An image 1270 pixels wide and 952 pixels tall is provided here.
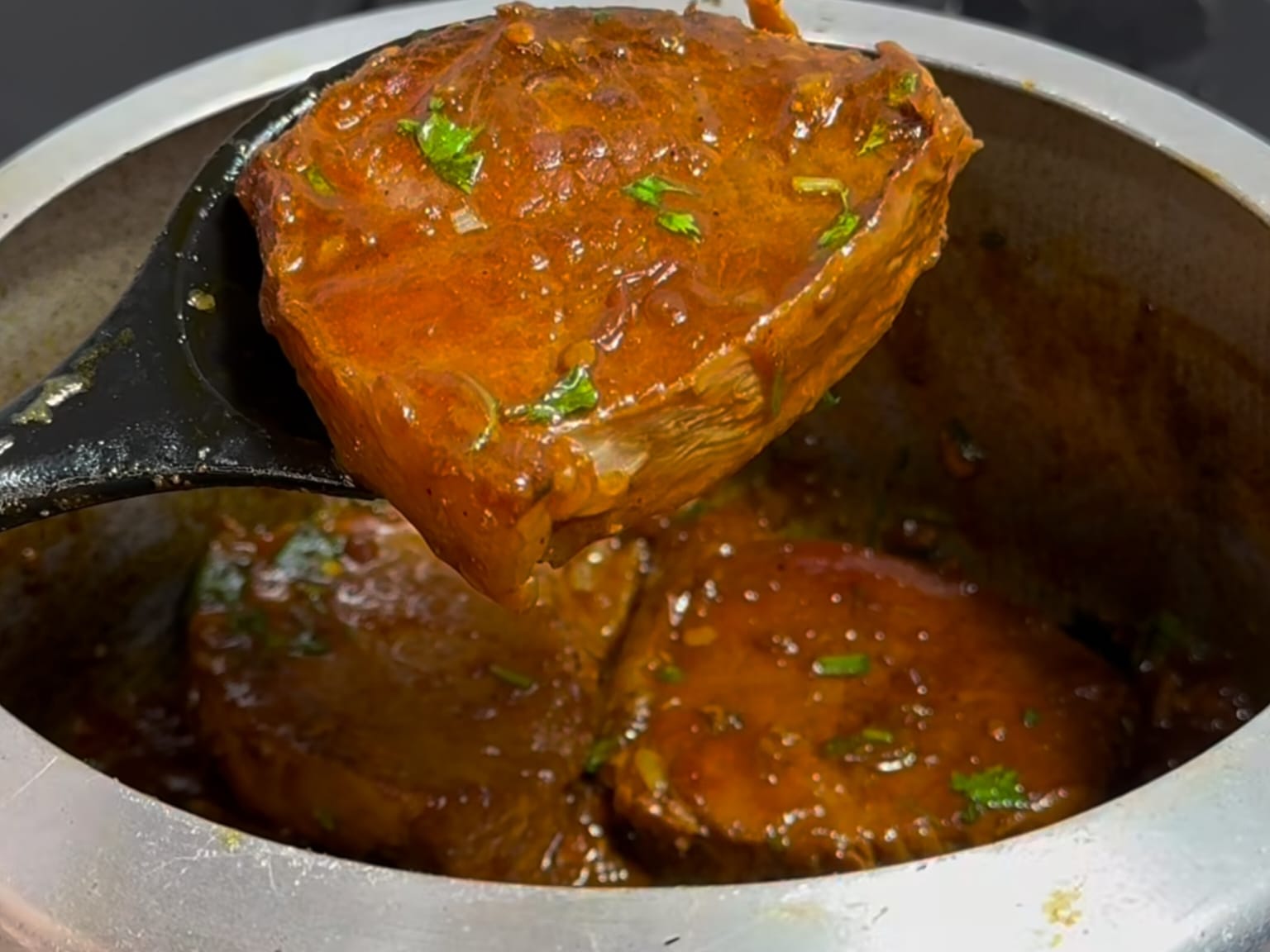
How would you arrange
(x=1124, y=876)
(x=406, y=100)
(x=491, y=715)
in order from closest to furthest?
(x=1124, y=876) → (x=406, y=100) → (x=491, y=715)

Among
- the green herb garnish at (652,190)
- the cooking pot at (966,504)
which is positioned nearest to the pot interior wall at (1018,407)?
the cooking pot at (966,504)

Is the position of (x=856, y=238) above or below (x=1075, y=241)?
above

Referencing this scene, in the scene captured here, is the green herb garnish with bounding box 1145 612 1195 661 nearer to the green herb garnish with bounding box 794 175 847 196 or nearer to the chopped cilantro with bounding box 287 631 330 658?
the green herb garnish with bounding box 794 175 847 196

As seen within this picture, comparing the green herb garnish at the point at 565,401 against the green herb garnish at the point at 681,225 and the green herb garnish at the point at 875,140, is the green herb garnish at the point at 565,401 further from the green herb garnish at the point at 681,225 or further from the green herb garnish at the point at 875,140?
the green herb garnish at the point at 875,140

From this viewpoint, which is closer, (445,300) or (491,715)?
(445,300)

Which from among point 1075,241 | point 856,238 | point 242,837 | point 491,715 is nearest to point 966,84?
point 1075,241

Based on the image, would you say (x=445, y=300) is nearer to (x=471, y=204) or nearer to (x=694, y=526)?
(x=471, y=204)
